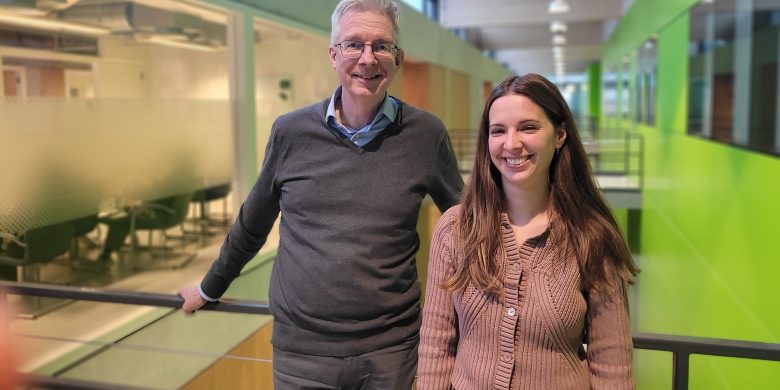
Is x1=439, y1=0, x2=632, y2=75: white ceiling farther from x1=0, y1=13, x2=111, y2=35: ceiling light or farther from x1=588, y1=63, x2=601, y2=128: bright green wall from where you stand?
x1=0, y1=13, x2=111, y2=35: ceiling light

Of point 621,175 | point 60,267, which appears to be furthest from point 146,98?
point 621,175

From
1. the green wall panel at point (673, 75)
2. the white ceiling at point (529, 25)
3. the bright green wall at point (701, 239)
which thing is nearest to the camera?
the bright green wall at point (701, 239)

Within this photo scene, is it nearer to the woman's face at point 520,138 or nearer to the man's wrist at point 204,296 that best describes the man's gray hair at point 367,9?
the woman's face at point 520,138

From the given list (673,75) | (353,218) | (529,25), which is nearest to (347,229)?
(353,218)

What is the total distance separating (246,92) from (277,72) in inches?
33.6

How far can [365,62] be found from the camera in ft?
5.24

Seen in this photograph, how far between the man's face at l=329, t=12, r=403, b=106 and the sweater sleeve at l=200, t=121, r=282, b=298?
0.23 metres

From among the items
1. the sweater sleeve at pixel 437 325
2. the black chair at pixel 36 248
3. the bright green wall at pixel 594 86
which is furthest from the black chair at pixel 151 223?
the bright green wall at pixel 594 86

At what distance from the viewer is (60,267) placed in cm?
454

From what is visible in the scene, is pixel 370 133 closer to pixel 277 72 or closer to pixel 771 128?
pixel 771 128

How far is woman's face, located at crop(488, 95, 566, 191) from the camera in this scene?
132cm

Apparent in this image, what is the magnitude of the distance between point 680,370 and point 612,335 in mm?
591

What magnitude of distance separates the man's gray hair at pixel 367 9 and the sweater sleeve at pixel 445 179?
298 mm

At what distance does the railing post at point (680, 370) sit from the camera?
1.76m
